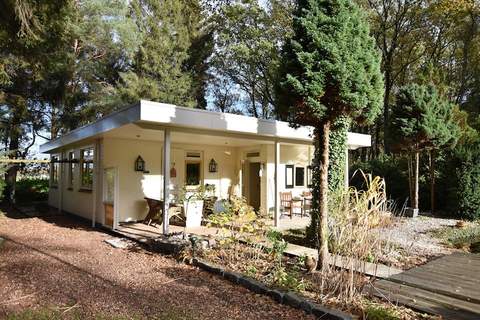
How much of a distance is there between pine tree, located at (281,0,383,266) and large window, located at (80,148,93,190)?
716cm

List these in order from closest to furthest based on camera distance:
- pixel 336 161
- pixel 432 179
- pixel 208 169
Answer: pixel 336 161 < pixel 208 169 < pixel 432 179

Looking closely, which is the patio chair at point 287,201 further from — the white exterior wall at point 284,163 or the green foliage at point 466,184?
the green foliage at point 466,184

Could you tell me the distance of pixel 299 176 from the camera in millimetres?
12133

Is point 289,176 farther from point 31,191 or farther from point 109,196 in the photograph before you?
point 31,191

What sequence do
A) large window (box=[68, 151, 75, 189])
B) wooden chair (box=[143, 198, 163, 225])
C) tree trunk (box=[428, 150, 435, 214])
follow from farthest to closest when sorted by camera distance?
1. tree trunk (box=[428, 150, 435, 214])
2. large window (box=[68, 151, 75, 189])
3. wooden chair (box=[143, 198, 163, 225])

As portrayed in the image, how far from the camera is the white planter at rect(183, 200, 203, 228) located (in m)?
8.51

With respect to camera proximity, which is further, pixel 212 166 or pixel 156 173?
pixel 212 166

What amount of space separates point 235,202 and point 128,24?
16.5 m

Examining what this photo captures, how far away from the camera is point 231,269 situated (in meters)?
5.20

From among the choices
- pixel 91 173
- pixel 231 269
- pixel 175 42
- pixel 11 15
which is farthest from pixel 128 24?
pixel 231 269

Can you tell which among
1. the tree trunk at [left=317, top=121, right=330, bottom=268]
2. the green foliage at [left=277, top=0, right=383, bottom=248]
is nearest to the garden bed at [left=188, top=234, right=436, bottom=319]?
the tree trunk at [left=317, top=121, right=330, bottom=268]

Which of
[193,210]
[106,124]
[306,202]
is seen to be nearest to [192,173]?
[193,210]

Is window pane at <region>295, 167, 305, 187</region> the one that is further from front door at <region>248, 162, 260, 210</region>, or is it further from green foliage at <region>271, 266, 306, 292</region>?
green foliage at <region>271, 266, 306, 292</region>

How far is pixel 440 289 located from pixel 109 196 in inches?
289
